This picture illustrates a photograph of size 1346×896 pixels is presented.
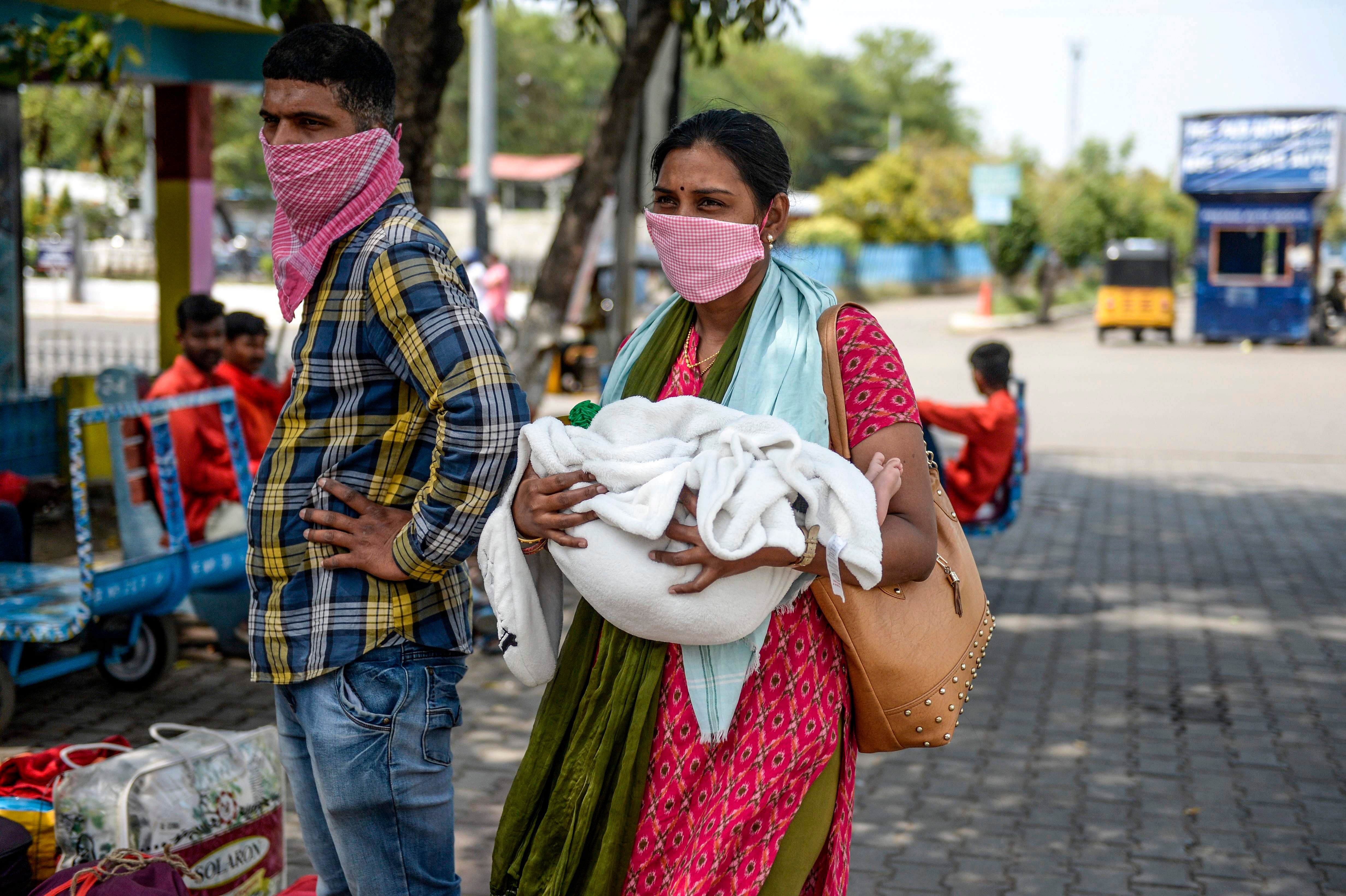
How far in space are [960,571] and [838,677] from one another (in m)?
0.27

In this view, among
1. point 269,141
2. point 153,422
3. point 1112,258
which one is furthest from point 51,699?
point 1112,258

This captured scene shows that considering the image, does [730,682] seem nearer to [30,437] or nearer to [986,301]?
[30,437]

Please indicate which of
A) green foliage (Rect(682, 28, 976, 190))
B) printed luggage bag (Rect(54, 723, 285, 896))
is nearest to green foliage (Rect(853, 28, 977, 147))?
green foliage (Rect(682, 28, 976, 190))

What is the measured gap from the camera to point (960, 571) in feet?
7.03

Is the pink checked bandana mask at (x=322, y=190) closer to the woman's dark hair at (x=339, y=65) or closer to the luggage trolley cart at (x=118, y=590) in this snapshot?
the woman's dark hair at (x=339, y=65)

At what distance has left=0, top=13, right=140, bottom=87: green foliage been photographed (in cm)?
557

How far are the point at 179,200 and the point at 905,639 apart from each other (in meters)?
8.51

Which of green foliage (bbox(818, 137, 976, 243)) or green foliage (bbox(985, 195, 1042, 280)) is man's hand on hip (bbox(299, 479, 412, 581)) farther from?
green foliage (bbox(818, 137, 976, 243))

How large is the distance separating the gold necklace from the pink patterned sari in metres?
0.23

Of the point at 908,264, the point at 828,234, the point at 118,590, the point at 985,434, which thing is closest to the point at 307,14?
the point at 118,590

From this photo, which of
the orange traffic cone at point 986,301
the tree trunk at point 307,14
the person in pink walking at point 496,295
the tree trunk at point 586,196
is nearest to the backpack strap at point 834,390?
the tree trunk at point 307,14

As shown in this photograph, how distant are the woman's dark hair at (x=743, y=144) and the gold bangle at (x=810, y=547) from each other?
0.55 metres

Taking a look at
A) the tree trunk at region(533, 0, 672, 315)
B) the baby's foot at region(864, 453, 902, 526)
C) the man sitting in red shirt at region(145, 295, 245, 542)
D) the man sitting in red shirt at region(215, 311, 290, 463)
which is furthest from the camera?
the tree trunk at region(533, 0, 672, 315)

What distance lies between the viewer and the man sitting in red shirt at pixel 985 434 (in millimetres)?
6586
